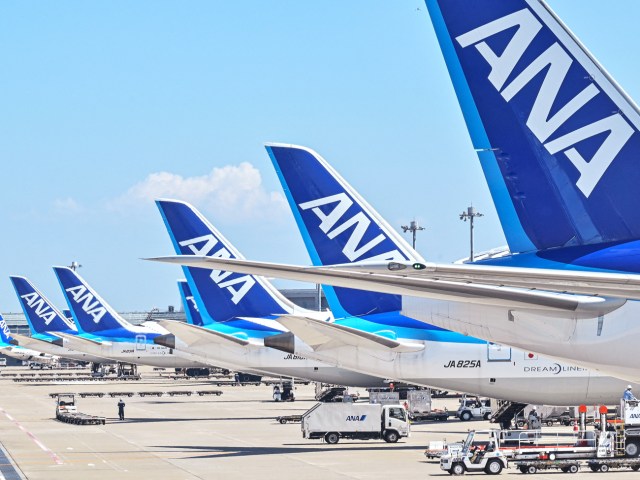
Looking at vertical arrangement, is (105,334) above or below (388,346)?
below

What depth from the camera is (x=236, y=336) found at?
5581cm

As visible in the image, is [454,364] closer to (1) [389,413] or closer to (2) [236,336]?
(1) [389,413]

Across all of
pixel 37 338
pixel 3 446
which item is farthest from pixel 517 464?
pixel 37 338

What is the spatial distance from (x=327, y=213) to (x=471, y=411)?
21994mm

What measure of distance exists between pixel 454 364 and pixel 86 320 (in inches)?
2808

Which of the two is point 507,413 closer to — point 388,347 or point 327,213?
point 388,347

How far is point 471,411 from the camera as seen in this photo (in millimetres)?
58344

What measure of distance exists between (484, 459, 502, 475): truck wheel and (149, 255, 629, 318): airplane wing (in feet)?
64.1

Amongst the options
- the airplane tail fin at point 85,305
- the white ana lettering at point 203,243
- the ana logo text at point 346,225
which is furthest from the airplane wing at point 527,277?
the airplane tail fin at point 85,305

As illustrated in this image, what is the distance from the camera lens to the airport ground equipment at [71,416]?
58.3m

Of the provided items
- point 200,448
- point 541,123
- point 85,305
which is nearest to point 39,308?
point 85,305

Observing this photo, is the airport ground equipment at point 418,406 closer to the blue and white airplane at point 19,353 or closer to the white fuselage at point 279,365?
the white fuselage at point 279,365

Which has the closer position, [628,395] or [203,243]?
[628,395]

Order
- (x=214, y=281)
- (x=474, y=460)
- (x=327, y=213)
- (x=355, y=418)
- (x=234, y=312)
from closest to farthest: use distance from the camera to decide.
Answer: (x=474, y=460), (x=327, y=213), (x=355, y=418), (x=214, y=281), (x=234, y=312)
